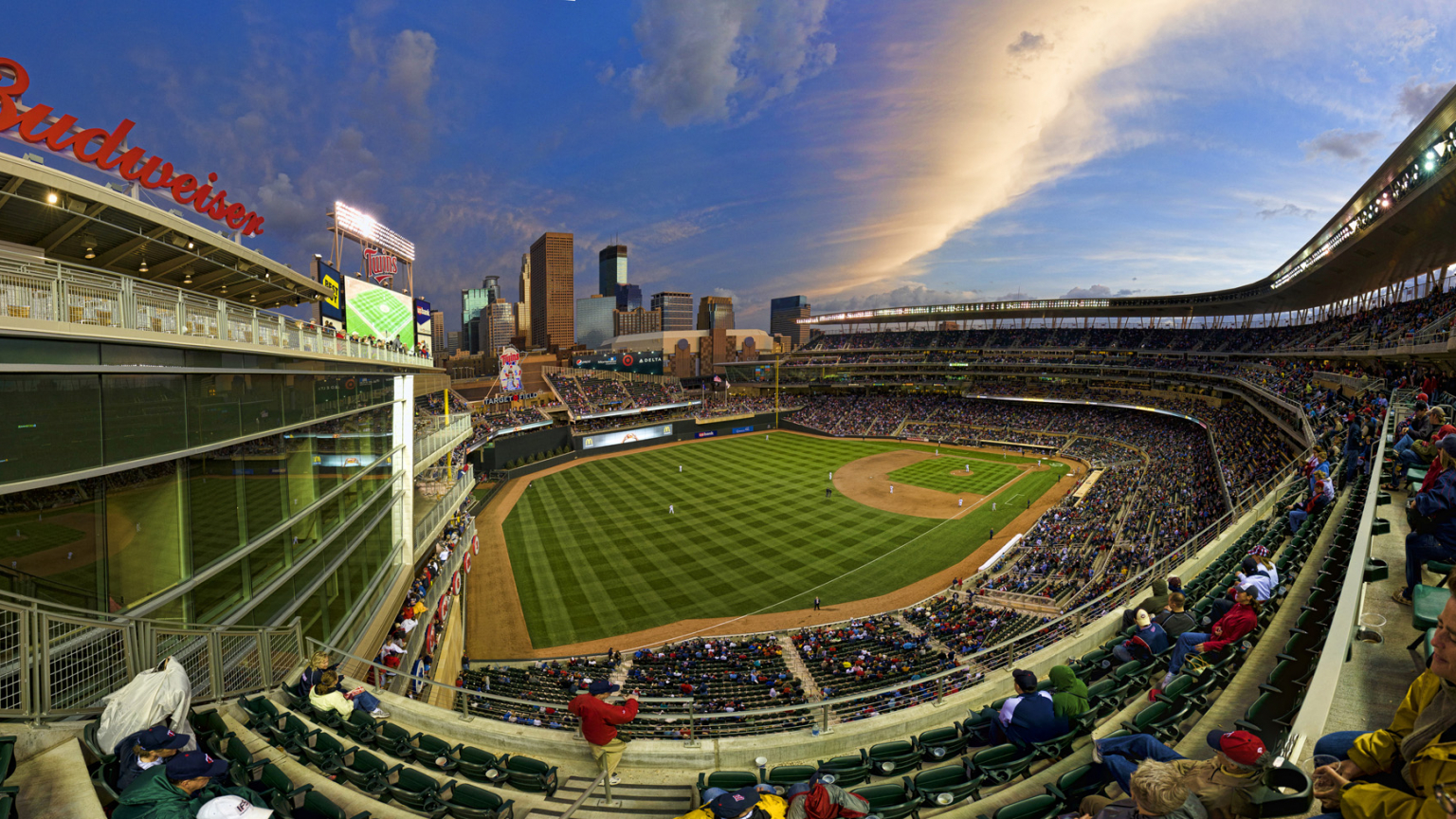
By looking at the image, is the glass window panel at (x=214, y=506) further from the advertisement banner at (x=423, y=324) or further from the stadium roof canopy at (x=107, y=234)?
the advertisement banner at (x=423, y=324)

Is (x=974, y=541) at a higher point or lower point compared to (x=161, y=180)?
lower

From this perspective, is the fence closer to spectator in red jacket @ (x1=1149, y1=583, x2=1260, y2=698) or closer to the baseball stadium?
the baseball stadium

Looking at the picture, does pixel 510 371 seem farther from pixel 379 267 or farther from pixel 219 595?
pixel 219 595

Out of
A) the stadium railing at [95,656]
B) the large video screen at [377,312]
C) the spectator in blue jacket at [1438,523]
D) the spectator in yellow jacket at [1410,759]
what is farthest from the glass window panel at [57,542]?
the spectator in blue jacket at [1438,523]

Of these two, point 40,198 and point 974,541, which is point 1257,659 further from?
point 974,541

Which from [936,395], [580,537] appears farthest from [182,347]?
[936,395]

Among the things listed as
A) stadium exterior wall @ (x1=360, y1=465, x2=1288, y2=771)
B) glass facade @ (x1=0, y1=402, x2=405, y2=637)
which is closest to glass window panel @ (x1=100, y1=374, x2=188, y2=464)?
glass facade @ (x1=0, y1=402, x2=405, y2=637)
